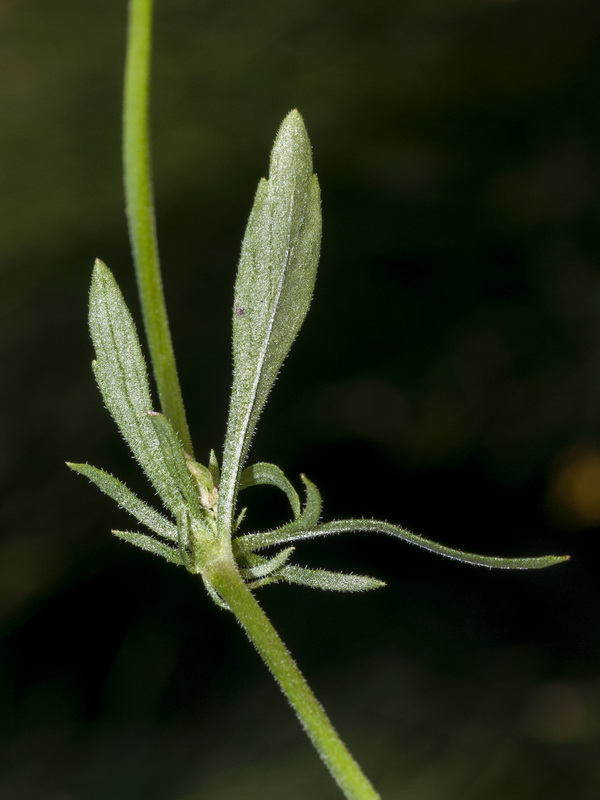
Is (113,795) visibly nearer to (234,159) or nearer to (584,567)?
(584,567)

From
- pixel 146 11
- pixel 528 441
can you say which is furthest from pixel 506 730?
pixel 146 11

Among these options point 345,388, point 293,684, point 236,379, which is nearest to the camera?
point 293,684

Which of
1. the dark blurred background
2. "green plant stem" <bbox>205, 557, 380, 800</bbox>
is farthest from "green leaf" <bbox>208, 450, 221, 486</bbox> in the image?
the dark blurred background

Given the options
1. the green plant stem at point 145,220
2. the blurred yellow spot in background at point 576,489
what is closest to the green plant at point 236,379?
the green plant stem at point 145,220

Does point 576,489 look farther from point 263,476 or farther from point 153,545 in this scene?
point 153,545

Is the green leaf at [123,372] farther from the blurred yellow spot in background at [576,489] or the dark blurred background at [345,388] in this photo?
the blurred yellow spot in background at [576,489]

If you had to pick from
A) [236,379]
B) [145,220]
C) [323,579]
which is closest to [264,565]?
[323,579]

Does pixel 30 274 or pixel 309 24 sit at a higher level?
pixel 309 24

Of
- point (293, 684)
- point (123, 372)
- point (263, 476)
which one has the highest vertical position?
point (123, 372)
